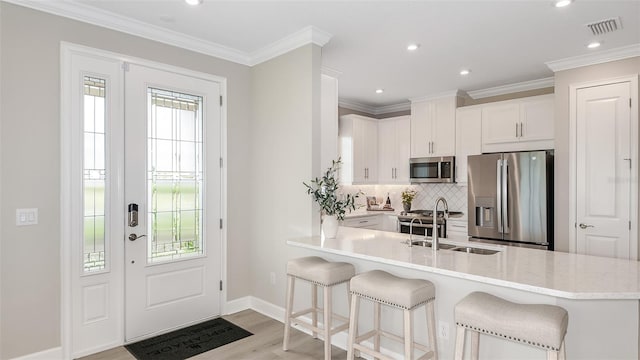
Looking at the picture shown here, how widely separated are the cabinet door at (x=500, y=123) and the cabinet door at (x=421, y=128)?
0.81m

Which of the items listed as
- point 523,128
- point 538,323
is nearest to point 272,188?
point 538,323

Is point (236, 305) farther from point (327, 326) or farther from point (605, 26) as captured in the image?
point (605, 26)

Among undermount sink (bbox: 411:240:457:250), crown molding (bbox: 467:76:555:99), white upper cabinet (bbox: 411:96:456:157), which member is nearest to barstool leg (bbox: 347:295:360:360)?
undermount sink (bbox: 411:240:457:250)

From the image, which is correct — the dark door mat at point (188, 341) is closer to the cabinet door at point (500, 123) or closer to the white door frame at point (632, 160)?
the white door frame at point (632, 160)

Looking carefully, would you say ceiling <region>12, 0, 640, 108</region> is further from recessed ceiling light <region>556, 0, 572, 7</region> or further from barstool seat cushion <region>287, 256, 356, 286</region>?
barstool seat cushion <region>287, 256, 356, 286</region>

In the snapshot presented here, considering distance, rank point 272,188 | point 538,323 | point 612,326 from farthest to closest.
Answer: point 272,188, point 612,326, point 538,323

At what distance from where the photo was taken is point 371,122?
6094 millimetres

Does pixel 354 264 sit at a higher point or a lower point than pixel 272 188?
lower

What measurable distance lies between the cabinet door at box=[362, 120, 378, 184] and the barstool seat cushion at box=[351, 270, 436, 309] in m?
3.60

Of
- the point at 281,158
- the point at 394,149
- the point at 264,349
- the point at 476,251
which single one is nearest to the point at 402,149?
the point at 394,149

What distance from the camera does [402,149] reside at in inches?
234

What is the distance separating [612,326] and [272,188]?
2.82 meters

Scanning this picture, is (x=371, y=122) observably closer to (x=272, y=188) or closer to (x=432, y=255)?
(x=272, y=188)

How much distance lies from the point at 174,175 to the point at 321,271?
1.71 meters
